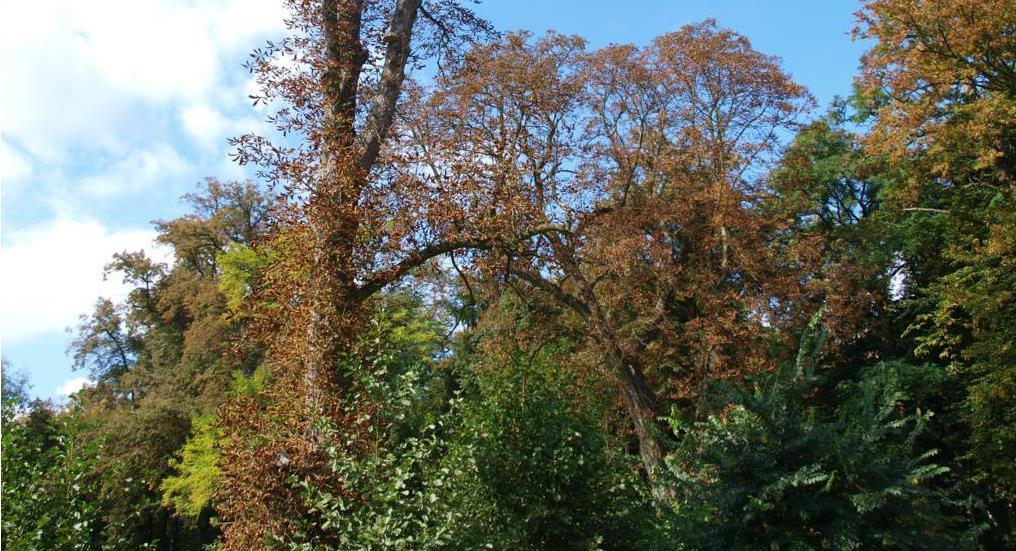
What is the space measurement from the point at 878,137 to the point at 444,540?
12.4 metres

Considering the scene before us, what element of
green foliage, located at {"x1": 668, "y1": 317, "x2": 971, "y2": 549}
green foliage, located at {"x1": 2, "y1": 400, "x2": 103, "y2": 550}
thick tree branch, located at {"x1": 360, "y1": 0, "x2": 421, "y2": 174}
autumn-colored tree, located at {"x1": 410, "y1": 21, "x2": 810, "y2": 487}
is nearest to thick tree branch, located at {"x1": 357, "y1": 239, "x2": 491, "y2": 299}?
thick tree branch, located at {"x1": 360, "y1": 0, "x2": 421, "y2": 174}

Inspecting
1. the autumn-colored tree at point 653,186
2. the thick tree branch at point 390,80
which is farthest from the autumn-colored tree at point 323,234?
the autumn-colored tree at point 653,186

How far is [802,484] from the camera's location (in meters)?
5.52

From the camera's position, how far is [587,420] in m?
7.41

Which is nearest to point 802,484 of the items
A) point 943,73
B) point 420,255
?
point 420,255

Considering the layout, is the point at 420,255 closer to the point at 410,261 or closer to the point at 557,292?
the point at 410,261

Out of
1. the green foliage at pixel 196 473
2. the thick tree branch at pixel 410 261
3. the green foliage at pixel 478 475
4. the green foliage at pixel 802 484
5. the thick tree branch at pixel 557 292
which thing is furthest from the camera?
the green foliage at pixel 196 473

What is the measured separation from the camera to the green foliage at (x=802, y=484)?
17.4 ft

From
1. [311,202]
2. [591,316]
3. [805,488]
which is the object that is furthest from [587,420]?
[591,316]

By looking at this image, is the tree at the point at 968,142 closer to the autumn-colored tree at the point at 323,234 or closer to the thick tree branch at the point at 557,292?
the thick tree branch at the point at 557,292

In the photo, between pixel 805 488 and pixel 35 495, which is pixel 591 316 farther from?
pixel 35 495

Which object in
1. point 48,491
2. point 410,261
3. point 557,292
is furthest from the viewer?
point 557,292

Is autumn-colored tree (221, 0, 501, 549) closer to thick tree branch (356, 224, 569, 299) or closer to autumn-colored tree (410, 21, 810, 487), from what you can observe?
thick tree branch (356, 224, 569, 299)

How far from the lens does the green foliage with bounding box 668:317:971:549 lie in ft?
17.4
